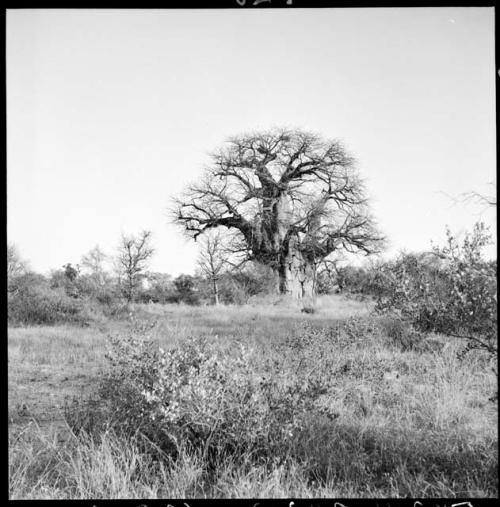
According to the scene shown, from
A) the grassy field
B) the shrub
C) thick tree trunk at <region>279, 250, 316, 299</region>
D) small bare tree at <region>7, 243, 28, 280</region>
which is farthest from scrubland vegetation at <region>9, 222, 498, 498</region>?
thick tree trunk at <region>279, 250, 316, 299</region>

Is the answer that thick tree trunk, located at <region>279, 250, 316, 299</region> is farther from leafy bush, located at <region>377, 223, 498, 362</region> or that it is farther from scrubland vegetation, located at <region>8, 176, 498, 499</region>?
leafy bush, located at <region>377, 223, 498, 362</region>

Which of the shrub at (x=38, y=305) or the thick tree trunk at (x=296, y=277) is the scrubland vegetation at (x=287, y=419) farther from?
the thick tree trunk at (x=296, y=277)

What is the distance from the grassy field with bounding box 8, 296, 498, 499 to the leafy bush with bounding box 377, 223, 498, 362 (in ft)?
2.24

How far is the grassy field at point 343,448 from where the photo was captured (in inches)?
122

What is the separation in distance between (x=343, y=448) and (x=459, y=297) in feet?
5.06

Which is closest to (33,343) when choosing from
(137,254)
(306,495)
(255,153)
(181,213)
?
(137,254)

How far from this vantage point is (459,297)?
373cm

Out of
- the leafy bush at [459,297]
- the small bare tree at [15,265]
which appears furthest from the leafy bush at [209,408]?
the small bare tree at [15,265]

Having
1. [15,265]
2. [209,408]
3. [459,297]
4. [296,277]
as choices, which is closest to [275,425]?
[209,408]

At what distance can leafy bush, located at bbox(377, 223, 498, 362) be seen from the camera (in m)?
3.64

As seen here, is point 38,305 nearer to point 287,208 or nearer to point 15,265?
point 15,265

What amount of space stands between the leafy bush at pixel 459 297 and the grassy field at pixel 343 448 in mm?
683

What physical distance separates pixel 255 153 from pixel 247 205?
6.48 feet

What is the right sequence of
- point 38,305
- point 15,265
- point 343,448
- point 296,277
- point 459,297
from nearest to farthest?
point 343,448
point 459,297
point 15,265
point 38,305
point 296,277
